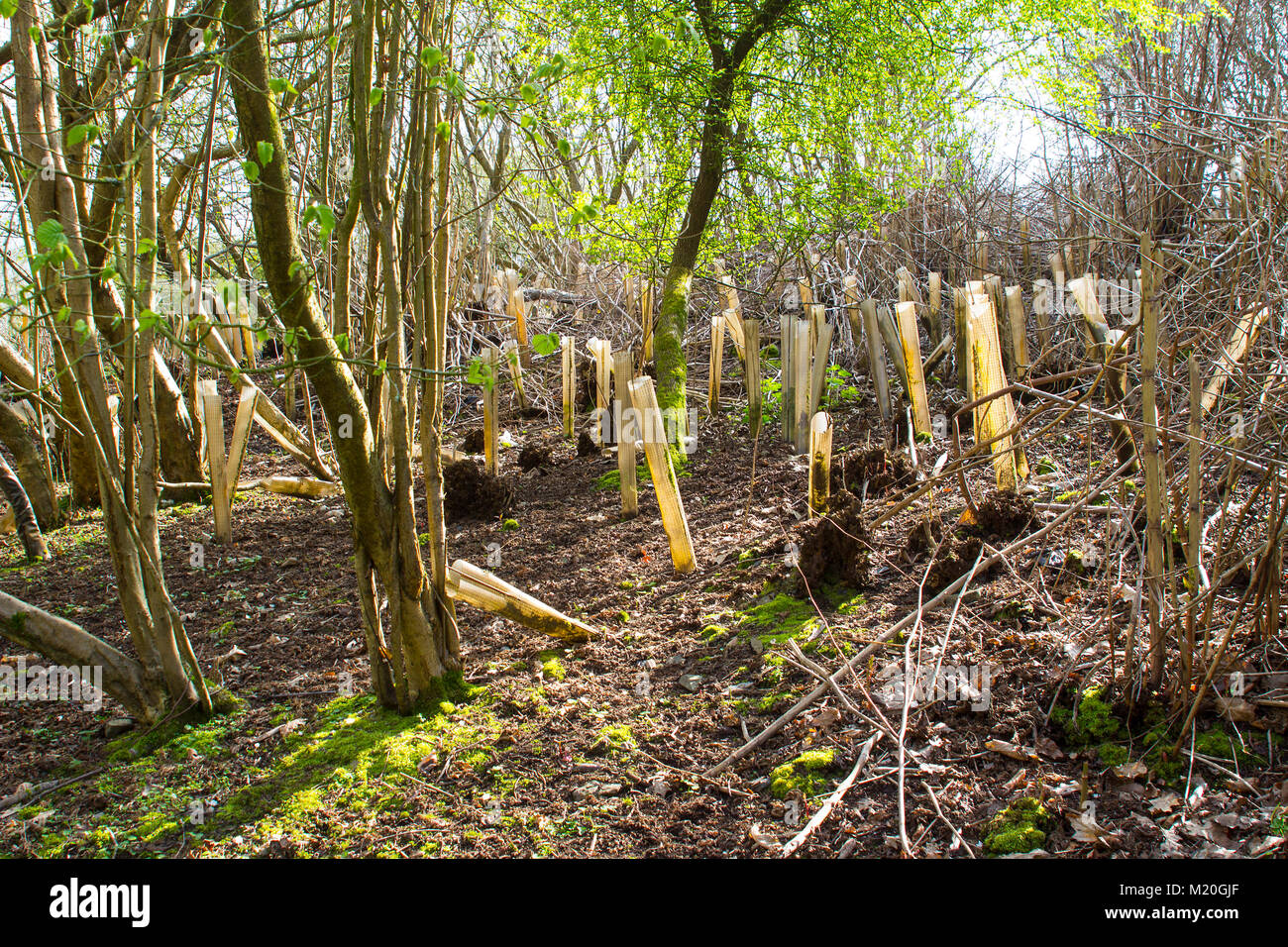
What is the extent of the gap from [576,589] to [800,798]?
7.01 ft

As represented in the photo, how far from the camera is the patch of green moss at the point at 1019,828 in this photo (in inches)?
89.6

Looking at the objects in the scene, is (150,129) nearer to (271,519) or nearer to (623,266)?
(271,519)

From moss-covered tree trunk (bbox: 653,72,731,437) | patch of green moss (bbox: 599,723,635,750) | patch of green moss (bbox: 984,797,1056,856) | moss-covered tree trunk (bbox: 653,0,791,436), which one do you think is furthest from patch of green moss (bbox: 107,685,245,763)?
moss-covered tree trunk (bbox: 653,72,731,437)

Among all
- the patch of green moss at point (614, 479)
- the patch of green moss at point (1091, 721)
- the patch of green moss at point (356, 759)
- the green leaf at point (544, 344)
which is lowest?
the patch of green moss at point (356, 759)

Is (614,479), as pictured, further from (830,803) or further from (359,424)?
(830,803)

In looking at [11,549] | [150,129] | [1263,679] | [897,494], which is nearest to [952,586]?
[1263,679]

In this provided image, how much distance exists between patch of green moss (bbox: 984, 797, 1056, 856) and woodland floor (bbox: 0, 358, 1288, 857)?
0.03 meters

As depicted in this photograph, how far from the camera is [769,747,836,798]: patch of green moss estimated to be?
8.75 feet

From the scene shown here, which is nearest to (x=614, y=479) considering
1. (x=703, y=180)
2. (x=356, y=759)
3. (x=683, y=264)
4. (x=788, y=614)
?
(x=683, y=264)

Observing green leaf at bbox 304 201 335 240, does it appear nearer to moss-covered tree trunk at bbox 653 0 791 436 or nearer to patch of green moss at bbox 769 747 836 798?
patch of green moss at bbox 769 747 836 798

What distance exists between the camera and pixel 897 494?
16.3 feet

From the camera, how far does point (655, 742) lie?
309 centimetres

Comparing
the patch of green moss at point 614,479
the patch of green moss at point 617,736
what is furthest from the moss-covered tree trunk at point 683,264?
the patch of green moss at point 617,736

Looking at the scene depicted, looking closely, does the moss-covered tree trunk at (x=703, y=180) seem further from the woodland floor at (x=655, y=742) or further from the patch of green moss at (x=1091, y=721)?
the patch of green moss at (x=1091, y=721)
